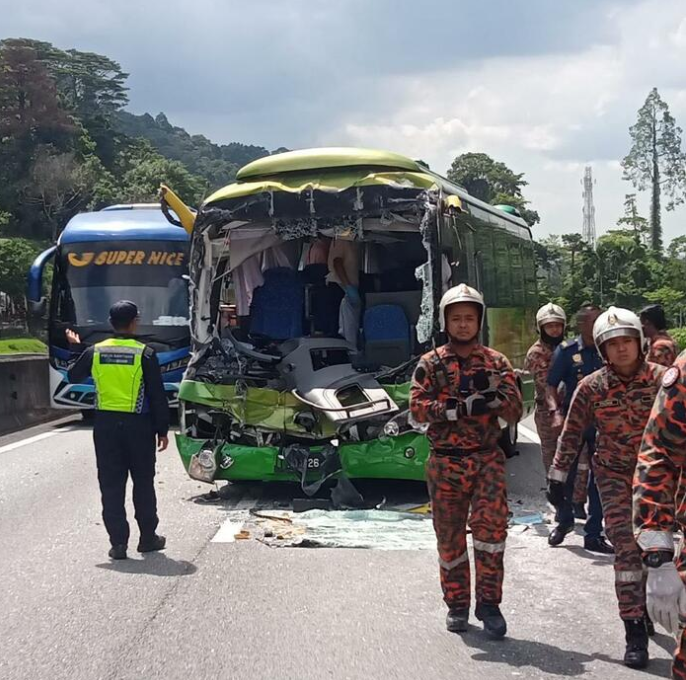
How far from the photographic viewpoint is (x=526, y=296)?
47.9ft

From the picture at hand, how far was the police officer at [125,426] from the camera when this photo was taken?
25.0 ft

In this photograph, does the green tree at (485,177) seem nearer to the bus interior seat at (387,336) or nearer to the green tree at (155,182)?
the green tree at (155,182)

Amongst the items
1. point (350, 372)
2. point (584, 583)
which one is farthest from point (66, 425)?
point (584, 583)

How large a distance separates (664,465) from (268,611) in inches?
131

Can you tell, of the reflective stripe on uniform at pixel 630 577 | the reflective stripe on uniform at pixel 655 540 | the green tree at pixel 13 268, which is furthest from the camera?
the green tree at pixel 13 268

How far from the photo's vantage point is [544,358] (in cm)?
905

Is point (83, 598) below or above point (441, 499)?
below

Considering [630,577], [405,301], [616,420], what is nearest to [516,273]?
[405,301]

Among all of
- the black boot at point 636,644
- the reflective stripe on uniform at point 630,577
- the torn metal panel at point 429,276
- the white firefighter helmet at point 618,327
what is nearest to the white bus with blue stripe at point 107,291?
the torn metal panel at point 429,276

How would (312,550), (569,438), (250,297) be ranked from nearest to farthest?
(569,438)
(312,550)
(250,297)

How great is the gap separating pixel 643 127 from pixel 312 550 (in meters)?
60.0

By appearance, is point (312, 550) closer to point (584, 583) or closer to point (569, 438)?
point (584, 583)

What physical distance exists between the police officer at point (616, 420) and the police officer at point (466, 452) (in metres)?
0.35

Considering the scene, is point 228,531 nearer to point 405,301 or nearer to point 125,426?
point 125,426
